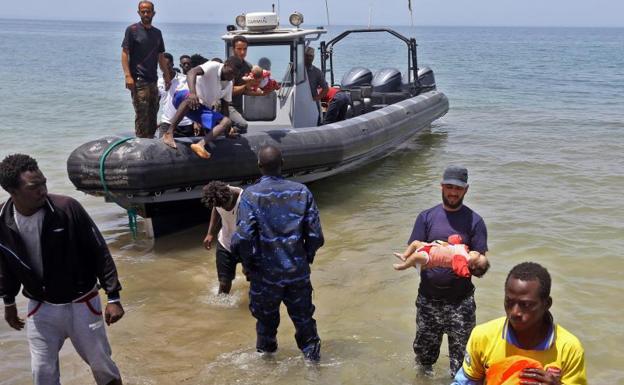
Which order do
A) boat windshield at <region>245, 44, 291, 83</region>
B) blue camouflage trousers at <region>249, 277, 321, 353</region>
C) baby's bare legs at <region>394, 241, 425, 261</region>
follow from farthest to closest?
boat windshield at <region>245, 44, 291, 83</region>, blue camouflage trousers at <region>249, 277, 321, 353</region>, baby's bare legs at <region>394, 241, 425, 261</region>

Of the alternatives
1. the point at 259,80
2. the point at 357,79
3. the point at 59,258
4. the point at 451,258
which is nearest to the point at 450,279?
the point at 451,258

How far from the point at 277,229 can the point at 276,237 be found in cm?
5

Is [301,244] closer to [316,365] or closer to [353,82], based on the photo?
[316,365]

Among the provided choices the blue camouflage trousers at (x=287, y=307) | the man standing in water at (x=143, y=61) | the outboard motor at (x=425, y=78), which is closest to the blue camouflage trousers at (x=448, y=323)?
the blue camouflage trousers at (x=287, y=307)

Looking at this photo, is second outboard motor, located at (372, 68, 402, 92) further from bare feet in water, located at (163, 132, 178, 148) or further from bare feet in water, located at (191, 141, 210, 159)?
bare feet in water, located at (163, 132, 178, 148)

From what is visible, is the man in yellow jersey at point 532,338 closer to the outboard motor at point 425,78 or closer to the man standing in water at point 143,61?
the man standing in water at point 143,61

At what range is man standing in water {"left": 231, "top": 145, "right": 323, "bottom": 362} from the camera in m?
4.07

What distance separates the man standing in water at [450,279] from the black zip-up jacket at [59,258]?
1.63m

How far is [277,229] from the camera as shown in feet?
13.4

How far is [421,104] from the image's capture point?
12.6 meters

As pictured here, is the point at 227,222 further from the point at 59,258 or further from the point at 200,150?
the point at 59,258

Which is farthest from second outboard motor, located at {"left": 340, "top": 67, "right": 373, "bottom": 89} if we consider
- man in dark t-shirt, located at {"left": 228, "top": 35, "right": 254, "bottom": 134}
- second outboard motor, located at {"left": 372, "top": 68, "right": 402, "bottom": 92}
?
man in dark t-shirt, located at {"left": 228, "top": 35, "right": 254, "bottom": 134}

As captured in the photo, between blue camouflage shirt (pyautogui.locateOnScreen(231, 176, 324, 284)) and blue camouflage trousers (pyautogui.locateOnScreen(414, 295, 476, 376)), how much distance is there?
0.74 meters

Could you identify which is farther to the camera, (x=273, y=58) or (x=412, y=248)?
(x=273, y=58)
